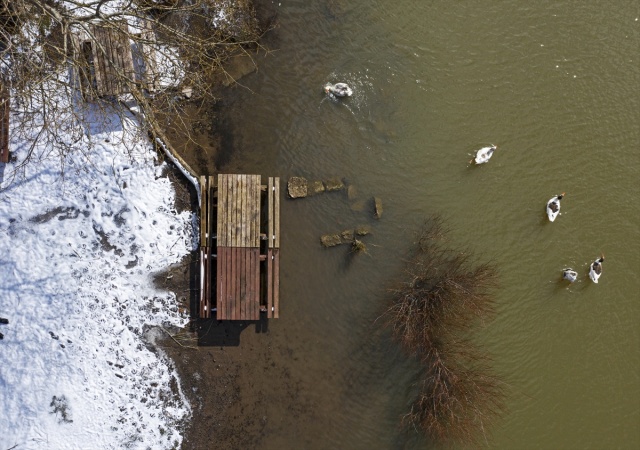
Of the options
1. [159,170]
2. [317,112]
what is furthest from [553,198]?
[159,170]

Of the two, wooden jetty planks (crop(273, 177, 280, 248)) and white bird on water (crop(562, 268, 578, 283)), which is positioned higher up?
wooden jetty planks (crop(273, 177, 280, 248))

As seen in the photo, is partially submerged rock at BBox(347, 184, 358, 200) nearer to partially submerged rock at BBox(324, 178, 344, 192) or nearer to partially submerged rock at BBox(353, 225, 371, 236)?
partially submerged rock at BBox(324, 178, 344, 192)

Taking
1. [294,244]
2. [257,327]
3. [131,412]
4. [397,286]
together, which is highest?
[294,244]

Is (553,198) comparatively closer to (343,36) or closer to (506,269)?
(506,269)

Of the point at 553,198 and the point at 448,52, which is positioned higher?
the point at 448,52

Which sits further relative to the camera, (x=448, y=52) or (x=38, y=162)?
(x=448, y=52)

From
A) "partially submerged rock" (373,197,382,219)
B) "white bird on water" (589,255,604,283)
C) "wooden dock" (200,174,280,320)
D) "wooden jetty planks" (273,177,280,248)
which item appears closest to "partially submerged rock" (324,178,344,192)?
"partially submerged rock" (373,197,382,219)

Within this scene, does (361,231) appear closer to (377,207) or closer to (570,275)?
(377,207)
